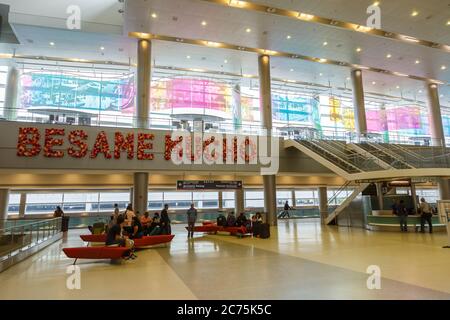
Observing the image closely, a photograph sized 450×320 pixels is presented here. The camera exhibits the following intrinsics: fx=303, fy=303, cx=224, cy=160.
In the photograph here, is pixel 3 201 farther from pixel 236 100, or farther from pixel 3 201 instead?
pixel 236 100

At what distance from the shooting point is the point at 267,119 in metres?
21.2

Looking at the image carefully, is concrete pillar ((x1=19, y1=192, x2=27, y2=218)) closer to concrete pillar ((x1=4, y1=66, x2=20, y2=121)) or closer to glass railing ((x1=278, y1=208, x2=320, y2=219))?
concrete pillar ((x1=4, y1=66, x2=20, y2=121))

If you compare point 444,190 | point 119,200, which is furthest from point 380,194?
point 119,200

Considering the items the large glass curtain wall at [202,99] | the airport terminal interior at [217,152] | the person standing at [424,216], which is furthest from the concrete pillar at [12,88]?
the person standing at [424,216]

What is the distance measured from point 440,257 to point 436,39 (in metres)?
18.3

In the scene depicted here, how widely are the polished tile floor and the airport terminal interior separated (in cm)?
5

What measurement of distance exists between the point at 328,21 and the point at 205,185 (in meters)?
12.0

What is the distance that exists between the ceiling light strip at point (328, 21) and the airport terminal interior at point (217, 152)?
9cm

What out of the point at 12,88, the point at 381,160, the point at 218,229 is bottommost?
the point at 218,229

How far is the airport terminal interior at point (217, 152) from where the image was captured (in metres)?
6.68

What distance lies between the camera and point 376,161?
1580 centimetres

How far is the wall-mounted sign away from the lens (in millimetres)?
16500
